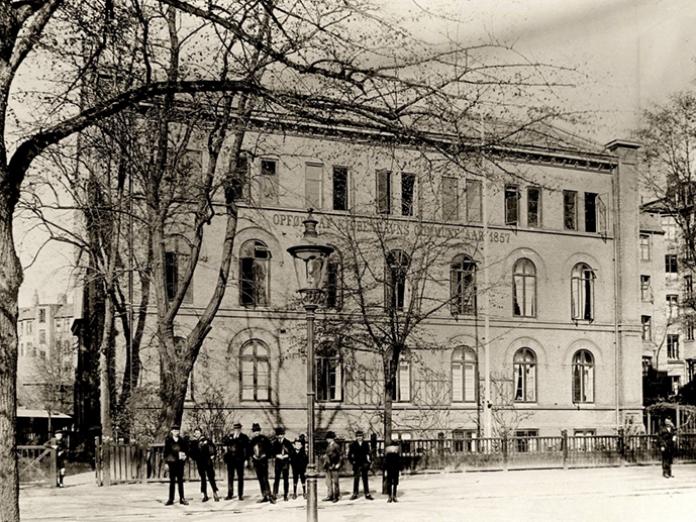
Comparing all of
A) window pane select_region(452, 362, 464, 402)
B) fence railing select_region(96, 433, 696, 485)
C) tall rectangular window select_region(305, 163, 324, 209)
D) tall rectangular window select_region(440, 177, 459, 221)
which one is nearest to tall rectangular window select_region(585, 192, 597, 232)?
tall rectangular window select_region(440, 177, 459, 221)

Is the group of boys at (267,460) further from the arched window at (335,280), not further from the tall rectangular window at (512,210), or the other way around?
the tall rectangular window at (512,210)

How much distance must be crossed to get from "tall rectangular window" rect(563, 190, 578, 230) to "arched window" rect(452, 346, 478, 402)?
24.3 ft

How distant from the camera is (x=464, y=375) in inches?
1486

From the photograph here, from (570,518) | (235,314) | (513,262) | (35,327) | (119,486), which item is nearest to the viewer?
(570,518)

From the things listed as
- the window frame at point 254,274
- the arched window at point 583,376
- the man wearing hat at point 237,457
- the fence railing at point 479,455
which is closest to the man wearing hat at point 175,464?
the man wearing hat at point 237,457

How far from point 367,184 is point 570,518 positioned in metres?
21.8

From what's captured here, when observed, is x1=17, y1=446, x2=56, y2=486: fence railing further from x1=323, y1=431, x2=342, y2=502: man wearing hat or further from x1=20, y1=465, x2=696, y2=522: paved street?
x1=323, y1=431, x2=342, y2=502: man wearing hat

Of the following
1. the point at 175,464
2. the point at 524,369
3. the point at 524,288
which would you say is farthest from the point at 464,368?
the point at 175,464

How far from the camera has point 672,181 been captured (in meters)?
34.9

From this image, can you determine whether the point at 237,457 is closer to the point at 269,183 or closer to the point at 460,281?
the point at 269,183

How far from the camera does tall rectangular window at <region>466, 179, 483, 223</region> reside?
38000 millimetres

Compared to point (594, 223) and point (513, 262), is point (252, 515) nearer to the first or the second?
point (513, 262)

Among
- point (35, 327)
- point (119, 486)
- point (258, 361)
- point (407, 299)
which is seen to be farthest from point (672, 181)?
point (35, 327)

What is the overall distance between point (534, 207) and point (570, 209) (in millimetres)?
1842
